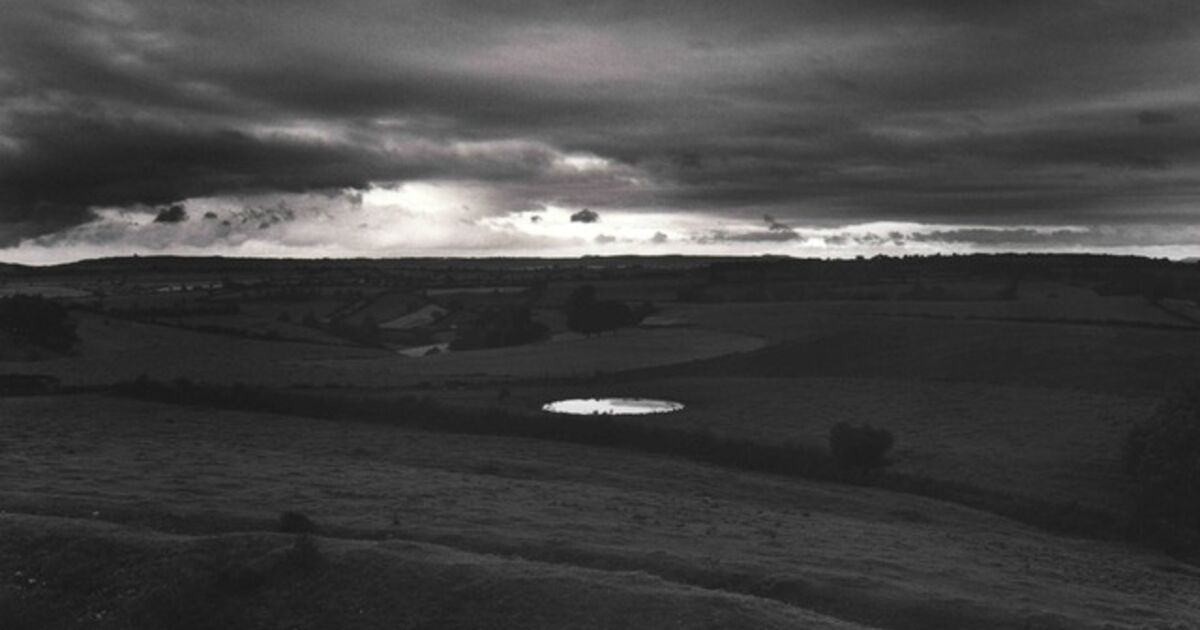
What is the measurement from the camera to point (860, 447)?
172ft

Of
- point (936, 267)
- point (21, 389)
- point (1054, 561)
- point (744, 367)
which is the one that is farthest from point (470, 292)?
point (1054, 561)

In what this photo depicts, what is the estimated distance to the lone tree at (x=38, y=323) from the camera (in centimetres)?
10788

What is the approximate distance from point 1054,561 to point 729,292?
122486 millimetres

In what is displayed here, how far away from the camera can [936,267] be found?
599 ft

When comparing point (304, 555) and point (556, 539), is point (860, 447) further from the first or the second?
point (304, 555)

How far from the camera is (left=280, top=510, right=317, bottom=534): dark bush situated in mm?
29938

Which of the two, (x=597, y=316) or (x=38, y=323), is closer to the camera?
(x=38, y=323)

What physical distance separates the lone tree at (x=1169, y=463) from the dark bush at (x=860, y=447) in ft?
39.1

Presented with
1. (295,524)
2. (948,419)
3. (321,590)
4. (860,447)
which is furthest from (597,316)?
(321,590)

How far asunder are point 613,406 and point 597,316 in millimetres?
55307

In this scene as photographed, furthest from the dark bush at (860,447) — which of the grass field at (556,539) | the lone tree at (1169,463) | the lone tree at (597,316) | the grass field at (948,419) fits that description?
the lone tree at (597,316)

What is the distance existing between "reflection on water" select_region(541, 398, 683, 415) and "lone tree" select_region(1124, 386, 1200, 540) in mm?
28230

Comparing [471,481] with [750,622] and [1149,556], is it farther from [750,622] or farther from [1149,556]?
[1149,556]

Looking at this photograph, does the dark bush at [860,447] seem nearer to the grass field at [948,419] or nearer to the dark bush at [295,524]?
the grass field at [948,419]
